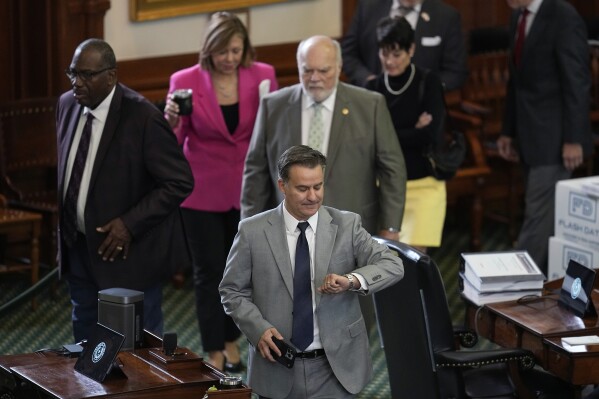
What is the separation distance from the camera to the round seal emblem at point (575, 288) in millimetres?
5934

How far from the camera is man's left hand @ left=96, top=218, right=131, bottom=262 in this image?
6.04 m

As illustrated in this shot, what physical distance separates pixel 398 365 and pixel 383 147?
3.87 feet

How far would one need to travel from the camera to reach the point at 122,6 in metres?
9.02

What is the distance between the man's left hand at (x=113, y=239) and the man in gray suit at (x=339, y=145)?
2.40ft

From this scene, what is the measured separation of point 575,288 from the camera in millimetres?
5969

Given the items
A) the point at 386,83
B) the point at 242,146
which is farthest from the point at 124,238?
the point at 386,83

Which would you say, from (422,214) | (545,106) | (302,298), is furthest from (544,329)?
(545,106)

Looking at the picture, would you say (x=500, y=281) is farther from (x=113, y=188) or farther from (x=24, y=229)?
(x=24, y=229)

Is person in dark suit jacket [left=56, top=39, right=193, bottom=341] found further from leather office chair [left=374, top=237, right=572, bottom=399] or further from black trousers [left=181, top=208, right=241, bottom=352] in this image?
leather office chair [left=374, top=237, right=572, bottom=399]

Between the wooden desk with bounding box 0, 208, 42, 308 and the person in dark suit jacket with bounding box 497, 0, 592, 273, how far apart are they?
2.96 meters

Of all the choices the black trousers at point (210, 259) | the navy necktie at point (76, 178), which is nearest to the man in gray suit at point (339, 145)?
the black trousers at point (210, 259)

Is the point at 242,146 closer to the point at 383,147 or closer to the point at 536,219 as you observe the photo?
the point at 383,147

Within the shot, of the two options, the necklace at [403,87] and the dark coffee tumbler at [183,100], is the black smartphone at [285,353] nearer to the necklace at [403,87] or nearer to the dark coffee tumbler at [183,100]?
the dark coffee tumbler at [183,100]

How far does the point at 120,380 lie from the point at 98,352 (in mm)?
134
